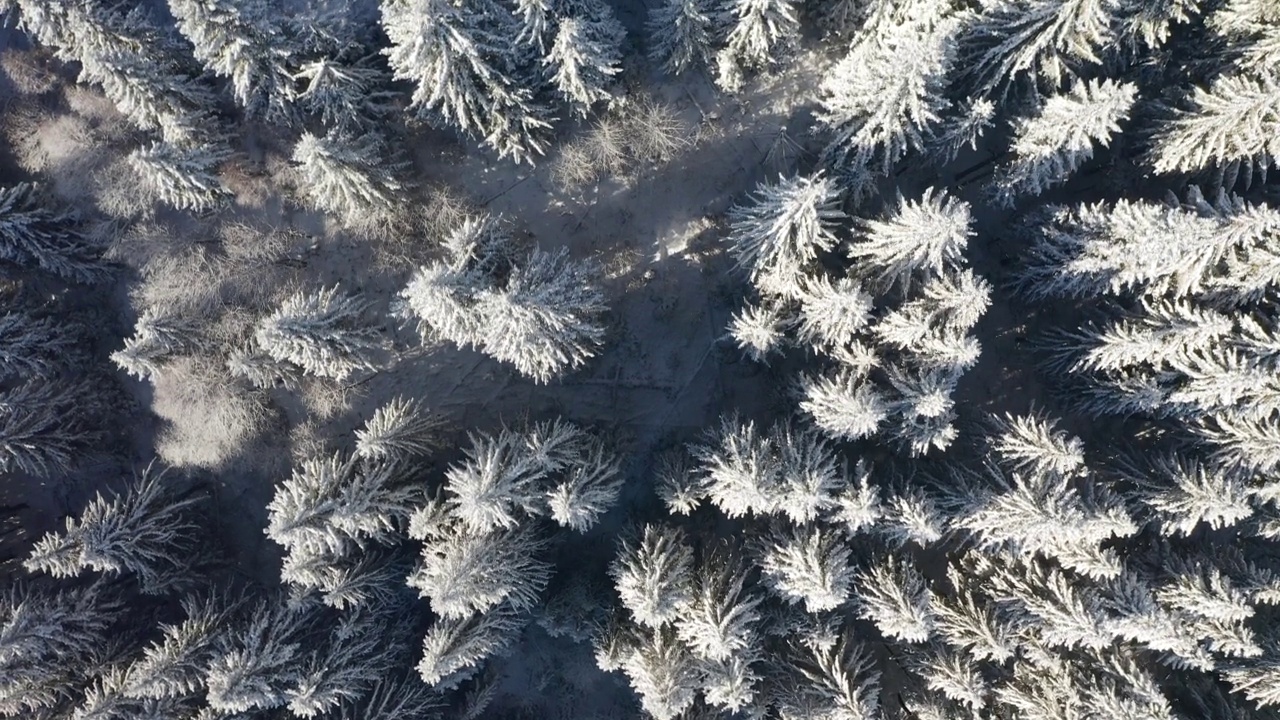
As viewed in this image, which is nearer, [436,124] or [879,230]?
[879,230]

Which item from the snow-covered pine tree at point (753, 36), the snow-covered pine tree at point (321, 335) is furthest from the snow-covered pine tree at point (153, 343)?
the snow-covered pine tree at point (753, 36)

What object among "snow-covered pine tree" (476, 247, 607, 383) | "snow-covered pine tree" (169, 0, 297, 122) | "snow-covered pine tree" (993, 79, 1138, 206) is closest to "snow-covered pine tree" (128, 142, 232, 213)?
"snow-covered pine tree" (169, 0, 297, 122)

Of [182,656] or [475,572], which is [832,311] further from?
[182,656]

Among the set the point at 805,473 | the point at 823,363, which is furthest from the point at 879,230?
the point at 805,473

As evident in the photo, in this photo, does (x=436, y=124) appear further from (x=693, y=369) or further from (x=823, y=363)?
(x=823, y=363)

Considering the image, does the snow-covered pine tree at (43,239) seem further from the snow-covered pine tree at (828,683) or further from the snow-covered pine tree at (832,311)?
the snow-covered pine tree at (828,683)

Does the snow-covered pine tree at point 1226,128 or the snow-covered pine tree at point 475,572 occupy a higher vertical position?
the snow-covered pine tree at point 1226,128
